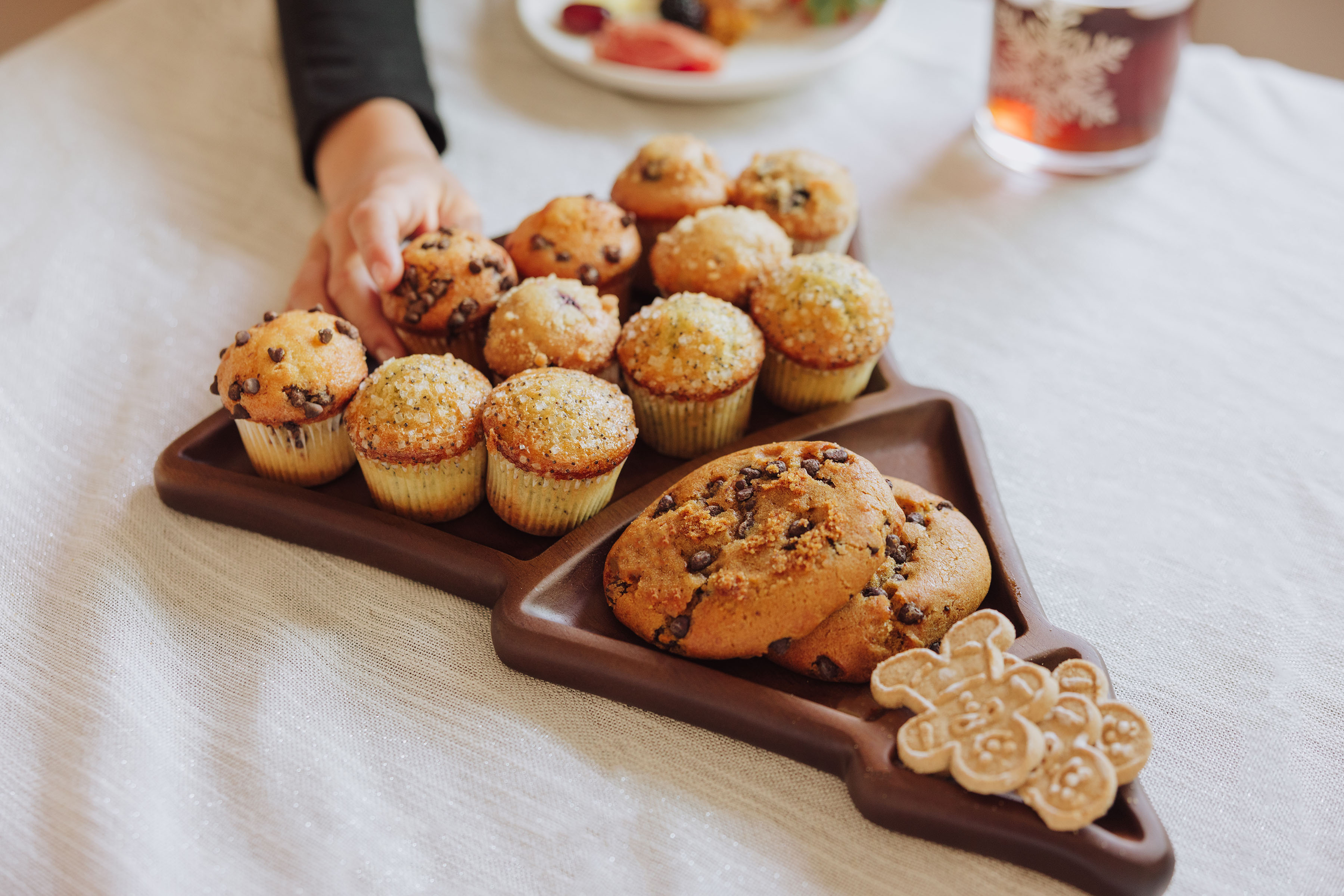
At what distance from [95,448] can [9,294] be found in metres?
0.63

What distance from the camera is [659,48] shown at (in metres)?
3.01

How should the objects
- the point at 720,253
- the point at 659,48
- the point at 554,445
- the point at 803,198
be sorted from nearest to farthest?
the point at 554,445 → the point at 720,253 → the point at 803,198 → the point at 659,48

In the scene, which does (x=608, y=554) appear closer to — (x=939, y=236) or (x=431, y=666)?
(x=431, y=666)

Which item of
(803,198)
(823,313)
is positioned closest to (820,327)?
(823,313)

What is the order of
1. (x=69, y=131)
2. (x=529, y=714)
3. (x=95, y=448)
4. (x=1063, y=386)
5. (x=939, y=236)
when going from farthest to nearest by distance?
(x=69, y=131), (x=939, y=236), (x=1063, y=386), (x=95, y=448), (x=529, y=714)

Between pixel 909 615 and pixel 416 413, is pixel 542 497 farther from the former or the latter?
pixel 909 615

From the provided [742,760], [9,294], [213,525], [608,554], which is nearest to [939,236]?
[608,554]

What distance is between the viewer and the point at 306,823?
1.41 m

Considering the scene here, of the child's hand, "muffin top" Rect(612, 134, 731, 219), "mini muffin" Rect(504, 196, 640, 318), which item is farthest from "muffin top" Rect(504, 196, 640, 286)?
the child's hand

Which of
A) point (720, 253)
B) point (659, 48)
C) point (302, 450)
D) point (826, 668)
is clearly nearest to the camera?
point (826, 668)

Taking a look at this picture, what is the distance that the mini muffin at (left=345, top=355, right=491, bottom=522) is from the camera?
5.38 feet

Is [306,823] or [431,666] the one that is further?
[431,666]

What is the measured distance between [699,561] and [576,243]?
80 cm

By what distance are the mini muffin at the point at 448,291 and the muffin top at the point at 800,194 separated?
22.7 inches
